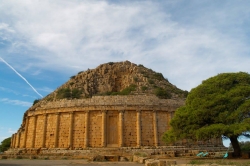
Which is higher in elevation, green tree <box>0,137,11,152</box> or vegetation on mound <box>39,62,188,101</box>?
vegetation on mound <box>39,62,188,101</box>

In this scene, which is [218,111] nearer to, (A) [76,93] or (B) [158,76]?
(A) [76,93]

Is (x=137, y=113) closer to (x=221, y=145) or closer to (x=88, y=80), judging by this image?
(x=221, y=145)

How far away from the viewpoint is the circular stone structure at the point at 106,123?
27.1 m

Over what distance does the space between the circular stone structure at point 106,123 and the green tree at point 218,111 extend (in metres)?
7.72

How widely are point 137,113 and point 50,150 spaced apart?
10238mm

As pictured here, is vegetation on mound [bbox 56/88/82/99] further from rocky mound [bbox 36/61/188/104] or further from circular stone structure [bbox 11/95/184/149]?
circular stone structure [bbox 11/95/184/149]

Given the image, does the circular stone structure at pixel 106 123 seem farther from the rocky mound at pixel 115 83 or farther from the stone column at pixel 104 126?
the rocky mound at pixel 115 83

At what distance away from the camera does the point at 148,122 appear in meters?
27.9

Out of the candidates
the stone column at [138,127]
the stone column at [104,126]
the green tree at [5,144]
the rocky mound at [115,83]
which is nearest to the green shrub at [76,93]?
the rocky mound at [115,83]

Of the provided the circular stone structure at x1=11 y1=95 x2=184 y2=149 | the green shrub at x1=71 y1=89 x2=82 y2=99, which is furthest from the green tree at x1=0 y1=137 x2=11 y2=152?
the circular stone structure at x1=11 y1=95 x2=184 y2=149

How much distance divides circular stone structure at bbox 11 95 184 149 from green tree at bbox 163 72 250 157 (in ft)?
25.3

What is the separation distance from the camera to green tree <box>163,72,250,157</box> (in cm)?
1666

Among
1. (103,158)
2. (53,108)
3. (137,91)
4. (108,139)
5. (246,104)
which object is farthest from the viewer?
(137,91)

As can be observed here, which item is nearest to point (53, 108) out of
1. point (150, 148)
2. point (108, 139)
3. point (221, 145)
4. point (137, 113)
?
point (108, 139)
